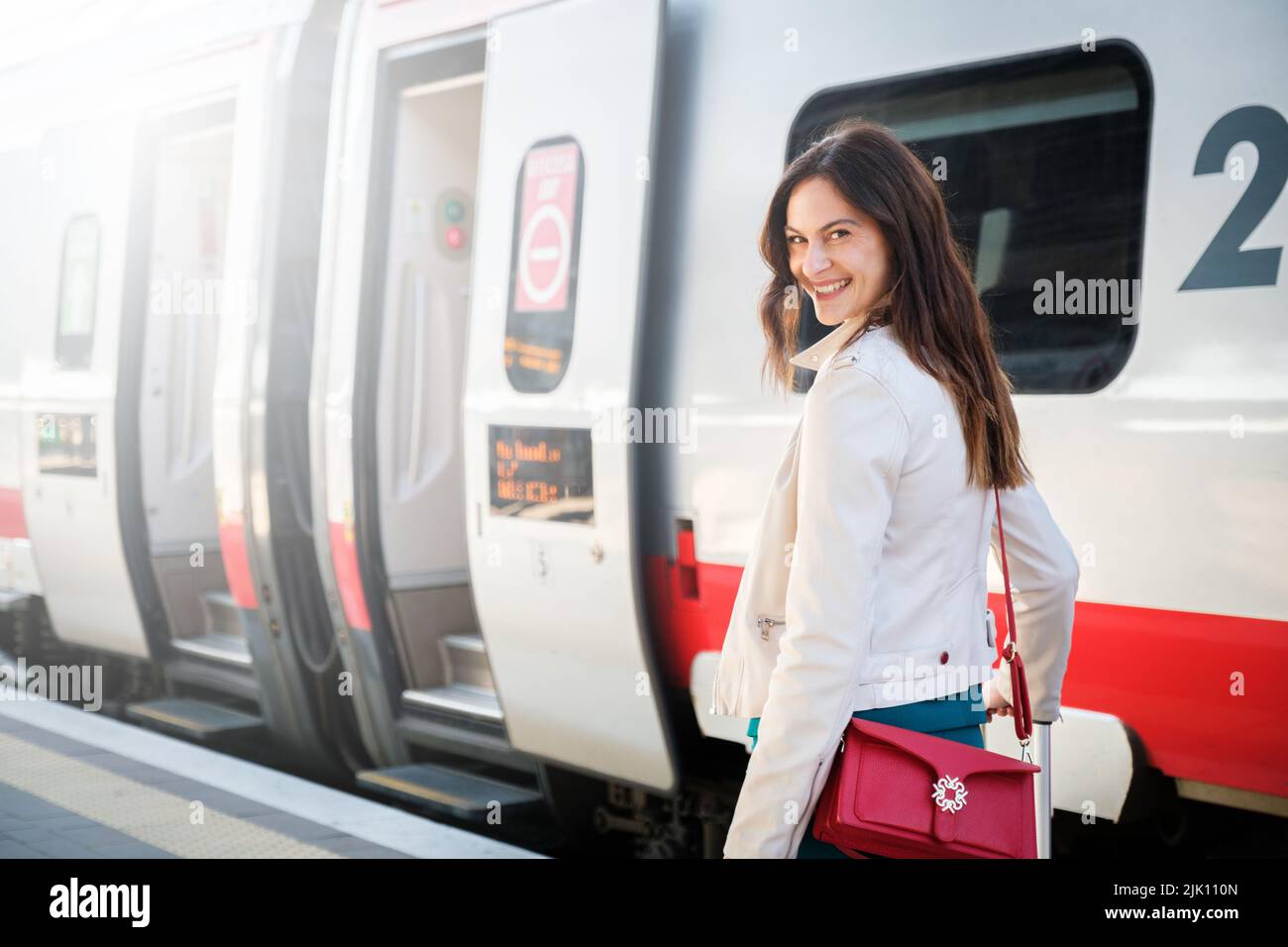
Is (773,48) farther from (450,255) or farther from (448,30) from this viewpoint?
(450,255)

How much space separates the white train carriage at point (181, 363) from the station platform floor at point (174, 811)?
2.37 ft

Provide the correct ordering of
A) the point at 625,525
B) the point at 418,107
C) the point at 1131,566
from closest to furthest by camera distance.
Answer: the point at 1131,566 → the point at 625,525 → the point at 418,107

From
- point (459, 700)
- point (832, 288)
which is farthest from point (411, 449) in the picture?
point (832, 288)

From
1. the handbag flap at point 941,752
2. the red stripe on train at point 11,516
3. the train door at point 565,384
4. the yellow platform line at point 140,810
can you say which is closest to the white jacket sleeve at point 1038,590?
the handbag flap at point 941,752

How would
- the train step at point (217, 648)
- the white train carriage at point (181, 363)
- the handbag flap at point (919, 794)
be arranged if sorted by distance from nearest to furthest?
the handbag flap at point (919, 794) → the white train carriage at point (181, 363) → the train step at point (217, 648)

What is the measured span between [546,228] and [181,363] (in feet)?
10.5

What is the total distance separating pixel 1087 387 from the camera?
3182mm

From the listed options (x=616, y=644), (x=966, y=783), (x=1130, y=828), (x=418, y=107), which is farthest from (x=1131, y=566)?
(x=418, y=107)

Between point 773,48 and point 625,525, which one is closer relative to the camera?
point 773,48

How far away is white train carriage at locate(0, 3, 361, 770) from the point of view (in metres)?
5.62

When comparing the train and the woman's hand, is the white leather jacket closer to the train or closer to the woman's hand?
the woman's hand

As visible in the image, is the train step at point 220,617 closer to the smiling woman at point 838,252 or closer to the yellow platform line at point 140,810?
the yellow platform line at point 140,810

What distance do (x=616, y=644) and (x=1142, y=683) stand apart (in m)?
1.63

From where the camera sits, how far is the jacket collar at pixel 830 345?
210 cm
